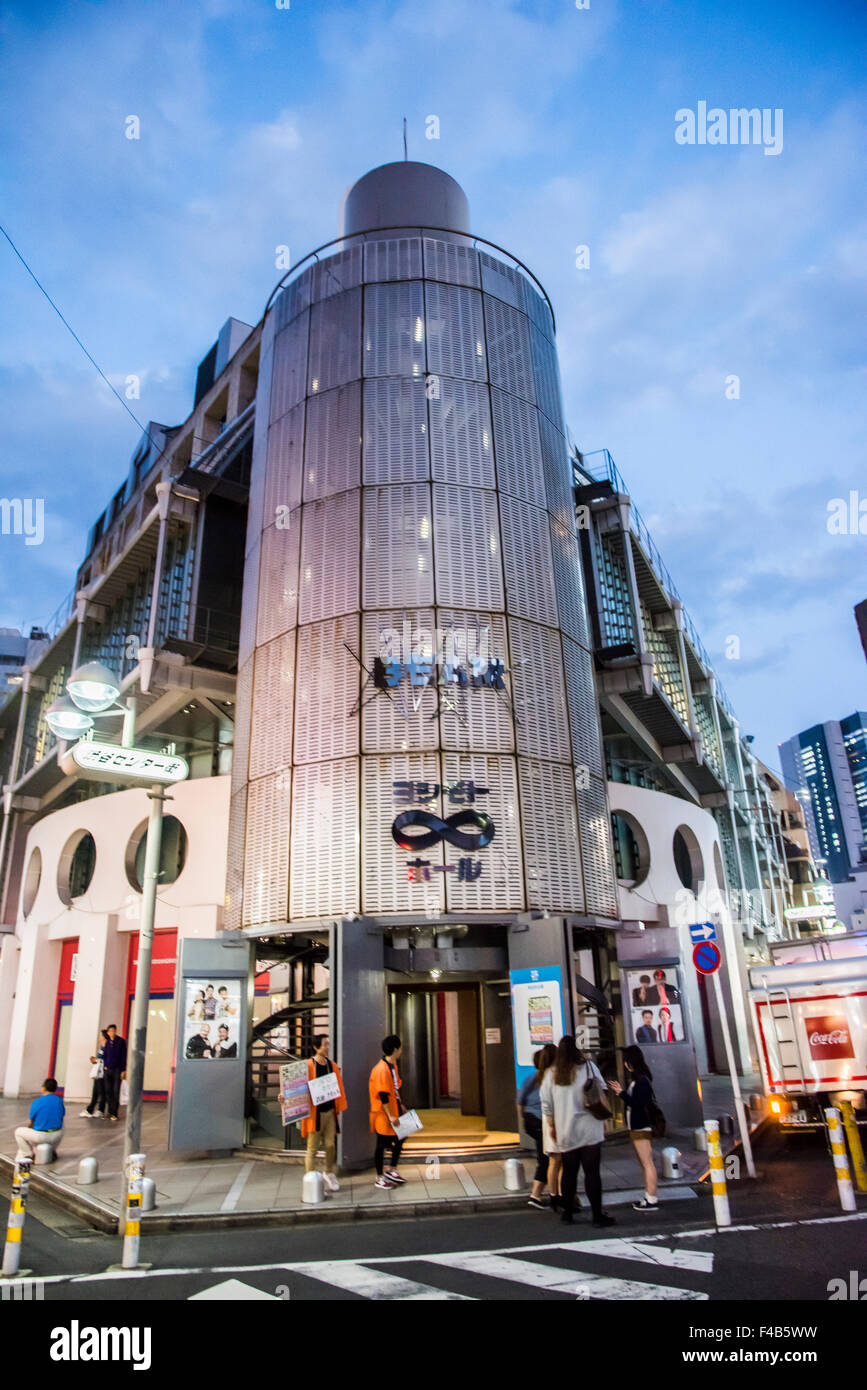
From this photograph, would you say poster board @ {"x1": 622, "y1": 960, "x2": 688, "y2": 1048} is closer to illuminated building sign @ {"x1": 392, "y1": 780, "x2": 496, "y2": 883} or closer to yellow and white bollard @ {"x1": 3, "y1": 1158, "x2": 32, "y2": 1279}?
illuminated building sign @ {"x1": 392, "y1": 780, "x2": 496, "y2": 883}

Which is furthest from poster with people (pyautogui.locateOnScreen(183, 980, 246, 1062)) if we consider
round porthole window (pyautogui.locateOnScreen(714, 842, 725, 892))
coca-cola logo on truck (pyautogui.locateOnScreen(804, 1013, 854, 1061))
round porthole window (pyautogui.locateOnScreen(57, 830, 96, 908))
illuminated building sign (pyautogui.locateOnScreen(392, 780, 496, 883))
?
round porthole window (pyautogui.locateOnScreen(714, 842, 725, 892))

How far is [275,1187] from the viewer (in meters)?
11.4

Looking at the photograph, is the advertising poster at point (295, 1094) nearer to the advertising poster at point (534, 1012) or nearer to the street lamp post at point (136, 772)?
the street lamp post at point (136, 772)

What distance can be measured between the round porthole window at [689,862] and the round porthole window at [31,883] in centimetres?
2110

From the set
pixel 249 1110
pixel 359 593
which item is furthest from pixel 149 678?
pixel 249 1110

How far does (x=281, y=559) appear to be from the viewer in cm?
1866

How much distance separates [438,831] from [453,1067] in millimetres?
10384

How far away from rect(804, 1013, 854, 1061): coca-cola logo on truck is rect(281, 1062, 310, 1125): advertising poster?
298 inches

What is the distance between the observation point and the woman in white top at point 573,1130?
8555mm

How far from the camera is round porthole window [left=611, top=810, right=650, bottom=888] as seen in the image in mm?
25203

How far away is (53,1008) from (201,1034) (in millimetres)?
14457

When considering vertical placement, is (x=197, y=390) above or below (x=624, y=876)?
above
